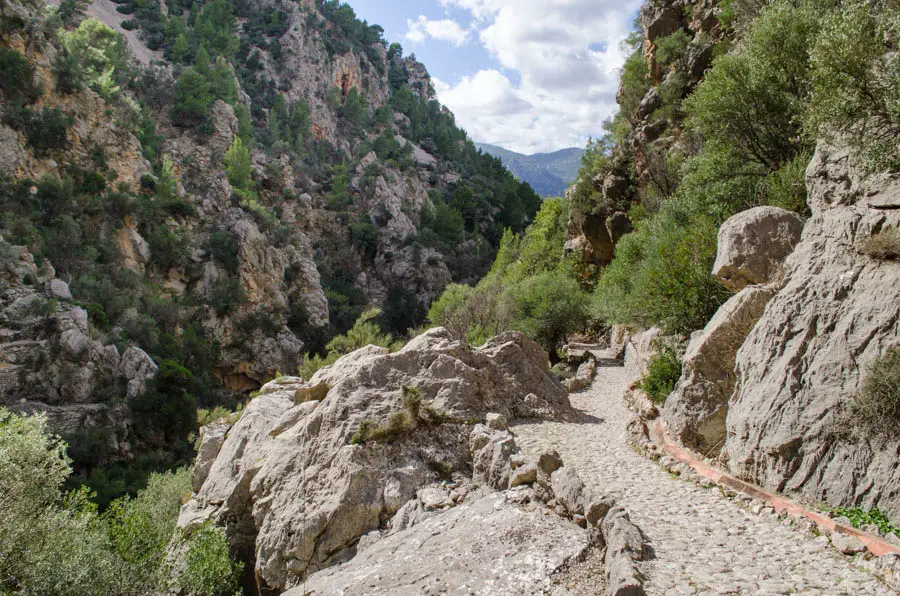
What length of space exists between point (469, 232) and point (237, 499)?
233 feet

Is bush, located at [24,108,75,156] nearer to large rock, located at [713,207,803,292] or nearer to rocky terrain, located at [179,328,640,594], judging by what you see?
rocky terrain, located at [179,328,640,594]

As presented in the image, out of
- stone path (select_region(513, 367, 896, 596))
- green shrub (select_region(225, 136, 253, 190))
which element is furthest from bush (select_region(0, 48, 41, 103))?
stone path (select_region(513, 367, 896, 596))

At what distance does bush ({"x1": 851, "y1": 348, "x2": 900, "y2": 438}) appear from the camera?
6.05 meters

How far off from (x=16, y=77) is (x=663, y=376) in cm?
4308

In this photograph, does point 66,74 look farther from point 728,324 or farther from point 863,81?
point 863,81

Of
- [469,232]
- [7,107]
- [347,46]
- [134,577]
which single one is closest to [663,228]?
[134,577]

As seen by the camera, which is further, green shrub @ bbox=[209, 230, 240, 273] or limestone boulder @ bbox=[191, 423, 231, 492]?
green shrub @ bbox=[209, 230, 240, 273]

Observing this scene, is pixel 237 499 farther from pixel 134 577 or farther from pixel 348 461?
pixel 348 461

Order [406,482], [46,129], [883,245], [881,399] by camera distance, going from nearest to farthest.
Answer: [881,399] < [883,245] < [406,482] < [46,129]

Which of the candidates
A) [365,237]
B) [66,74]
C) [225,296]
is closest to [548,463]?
[225,296]

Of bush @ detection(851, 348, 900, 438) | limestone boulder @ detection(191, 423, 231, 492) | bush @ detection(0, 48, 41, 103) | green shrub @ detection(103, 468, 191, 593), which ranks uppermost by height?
bush @ detection(0, 48, 41, 103)

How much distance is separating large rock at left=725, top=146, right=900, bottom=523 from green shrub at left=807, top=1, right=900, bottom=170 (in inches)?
23.9

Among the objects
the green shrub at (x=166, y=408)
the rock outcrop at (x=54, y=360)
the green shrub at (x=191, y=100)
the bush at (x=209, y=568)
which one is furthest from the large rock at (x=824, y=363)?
the green shrub at (x=191, y=100)

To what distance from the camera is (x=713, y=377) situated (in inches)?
375
